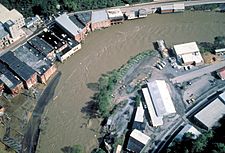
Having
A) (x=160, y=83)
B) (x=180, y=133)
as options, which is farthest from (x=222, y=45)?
(x=180, y=133)

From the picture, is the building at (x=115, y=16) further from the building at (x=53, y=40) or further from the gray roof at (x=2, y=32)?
the gray roof at (x=2, y=32)

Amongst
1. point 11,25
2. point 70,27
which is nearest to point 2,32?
point 11,25

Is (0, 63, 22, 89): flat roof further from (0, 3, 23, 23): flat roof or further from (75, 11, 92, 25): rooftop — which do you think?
(75, 11, 92, 25): rooftop

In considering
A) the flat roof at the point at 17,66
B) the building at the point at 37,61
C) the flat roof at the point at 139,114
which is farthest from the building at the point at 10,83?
the flat roof at the point at 139,114

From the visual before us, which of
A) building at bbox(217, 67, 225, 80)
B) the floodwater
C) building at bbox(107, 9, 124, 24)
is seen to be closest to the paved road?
building at bbox(217, 67, 225, 80)

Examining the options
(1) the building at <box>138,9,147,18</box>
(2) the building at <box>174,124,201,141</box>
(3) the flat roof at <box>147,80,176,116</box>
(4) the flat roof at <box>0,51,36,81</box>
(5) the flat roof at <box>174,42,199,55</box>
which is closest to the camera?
(2) the building at <box>174,124,201,141</box>

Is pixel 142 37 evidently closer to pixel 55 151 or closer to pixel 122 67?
pixel 122 67

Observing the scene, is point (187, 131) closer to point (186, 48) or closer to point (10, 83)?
point (186, 48)
